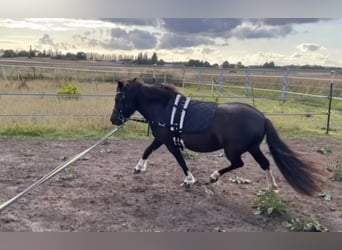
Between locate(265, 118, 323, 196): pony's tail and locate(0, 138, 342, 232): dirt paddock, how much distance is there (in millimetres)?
113

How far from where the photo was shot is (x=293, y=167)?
240cm

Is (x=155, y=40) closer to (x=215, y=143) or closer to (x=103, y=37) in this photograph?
(x=103, y=37)

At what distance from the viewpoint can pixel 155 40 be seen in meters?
2.65

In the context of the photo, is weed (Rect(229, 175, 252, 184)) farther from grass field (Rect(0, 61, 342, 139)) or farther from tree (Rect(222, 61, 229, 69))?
tree (Rect(222, 61, 229, 69))

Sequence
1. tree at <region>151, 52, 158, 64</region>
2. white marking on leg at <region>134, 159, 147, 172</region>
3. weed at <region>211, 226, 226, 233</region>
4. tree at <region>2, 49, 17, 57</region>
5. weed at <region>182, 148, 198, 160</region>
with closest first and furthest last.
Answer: weed at <region>211, 226, 226, 233</region> < tree at <region>2, 49, 17, 57</region> < tree at <region>151, 52, 158, 64</region> < white marking on leg at <region>134, 159, 147, 172</region> < weed at <region>182, 148, 198, 160</region>

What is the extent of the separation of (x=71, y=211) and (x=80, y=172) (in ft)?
1.96

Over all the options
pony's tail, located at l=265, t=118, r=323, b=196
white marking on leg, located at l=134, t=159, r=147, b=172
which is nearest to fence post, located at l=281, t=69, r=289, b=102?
pony's tail, located at l=265, t=118, r=323, b=196

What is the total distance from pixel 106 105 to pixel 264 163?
153cm

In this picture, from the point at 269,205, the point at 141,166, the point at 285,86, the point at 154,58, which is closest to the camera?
the point at 269,205

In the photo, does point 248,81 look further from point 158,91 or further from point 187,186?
point 187,186

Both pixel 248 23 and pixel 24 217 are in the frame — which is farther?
pixel 248 23

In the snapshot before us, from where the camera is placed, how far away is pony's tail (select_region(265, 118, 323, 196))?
238 cm

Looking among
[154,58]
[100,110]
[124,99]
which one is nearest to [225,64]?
[154,58]
